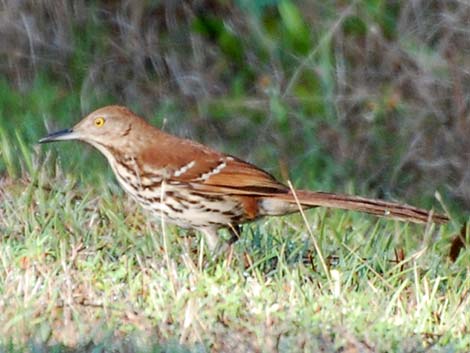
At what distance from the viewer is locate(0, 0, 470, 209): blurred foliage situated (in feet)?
31.8

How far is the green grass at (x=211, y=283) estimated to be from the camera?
5.29m

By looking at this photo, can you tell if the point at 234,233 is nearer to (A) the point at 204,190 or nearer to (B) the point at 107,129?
(A) the point at 204,190

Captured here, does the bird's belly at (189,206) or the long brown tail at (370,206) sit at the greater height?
the bird's belly at (189,206)

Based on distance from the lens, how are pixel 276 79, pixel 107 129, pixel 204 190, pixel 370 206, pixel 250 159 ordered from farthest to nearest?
1. pixel 276 79
2. pixel 250 159
3. pixel 107 129
4. pixel 204 190
5. pixel 370 206

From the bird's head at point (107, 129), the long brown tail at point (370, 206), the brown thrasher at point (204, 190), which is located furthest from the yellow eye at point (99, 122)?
the long brown tail at point (370, 206)

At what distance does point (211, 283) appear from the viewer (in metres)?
5.87

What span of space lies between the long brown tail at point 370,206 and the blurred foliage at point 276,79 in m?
1.99

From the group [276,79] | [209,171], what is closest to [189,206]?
[209,171]

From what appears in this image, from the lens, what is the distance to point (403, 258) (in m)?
6.63

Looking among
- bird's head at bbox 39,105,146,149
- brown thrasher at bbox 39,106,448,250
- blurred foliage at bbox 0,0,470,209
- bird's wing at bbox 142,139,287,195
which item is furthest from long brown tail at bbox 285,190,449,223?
blurred foliage at bbox 0,0,470,209

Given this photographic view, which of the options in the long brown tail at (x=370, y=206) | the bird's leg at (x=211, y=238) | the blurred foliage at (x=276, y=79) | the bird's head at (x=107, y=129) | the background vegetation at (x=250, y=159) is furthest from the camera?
the blurred foliage at (x=276, y=79)

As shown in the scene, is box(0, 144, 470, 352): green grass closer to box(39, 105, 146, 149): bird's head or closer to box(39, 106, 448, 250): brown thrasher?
box(39, 106, 448, 250): brown thrasher

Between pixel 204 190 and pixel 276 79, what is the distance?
386cm

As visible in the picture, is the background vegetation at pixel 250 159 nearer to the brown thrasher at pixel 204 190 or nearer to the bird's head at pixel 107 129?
the brown thrasher at pixel 204 190
